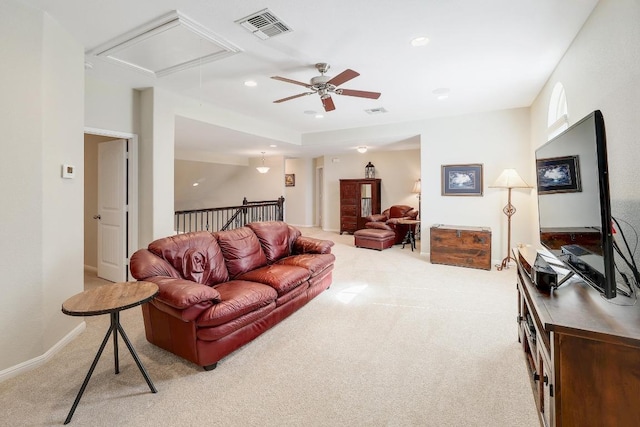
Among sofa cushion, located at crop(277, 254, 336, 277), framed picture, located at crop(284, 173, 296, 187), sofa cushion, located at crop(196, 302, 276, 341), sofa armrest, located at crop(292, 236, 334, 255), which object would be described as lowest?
sofa cushion, located at crop(196, 302, 276, 341)

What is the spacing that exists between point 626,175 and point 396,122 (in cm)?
445

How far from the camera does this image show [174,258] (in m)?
2.77

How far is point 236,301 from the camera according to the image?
7.80 feet

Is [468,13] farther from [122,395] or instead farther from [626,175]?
[122,395]

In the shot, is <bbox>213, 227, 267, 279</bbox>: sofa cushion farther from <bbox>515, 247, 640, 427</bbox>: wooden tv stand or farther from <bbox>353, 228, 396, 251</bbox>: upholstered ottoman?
<bbox>353, 228, 396, 251</bbox>: upholstered ottoman

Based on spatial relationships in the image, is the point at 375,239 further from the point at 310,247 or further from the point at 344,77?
the point at 344,77

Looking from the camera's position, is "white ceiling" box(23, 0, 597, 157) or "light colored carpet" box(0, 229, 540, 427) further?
"white ceiling" box(23, 0, 597, 157)

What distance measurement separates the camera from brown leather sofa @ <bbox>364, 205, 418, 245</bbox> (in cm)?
721

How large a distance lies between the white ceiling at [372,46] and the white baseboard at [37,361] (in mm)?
2697

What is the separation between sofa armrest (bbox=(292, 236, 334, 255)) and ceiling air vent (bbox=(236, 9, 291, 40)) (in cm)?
243

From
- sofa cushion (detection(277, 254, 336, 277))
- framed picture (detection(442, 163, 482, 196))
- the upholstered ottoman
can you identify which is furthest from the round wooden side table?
sofa cushion (detection(277, 254, 336, 277))

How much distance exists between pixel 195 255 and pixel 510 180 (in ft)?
15.3

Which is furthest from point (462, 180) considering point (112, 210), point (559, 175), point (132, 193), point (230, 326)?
point (112, 210)

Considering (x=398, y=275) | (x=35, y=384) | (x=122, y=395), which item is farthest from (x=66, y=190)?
(x=398, y=275)
